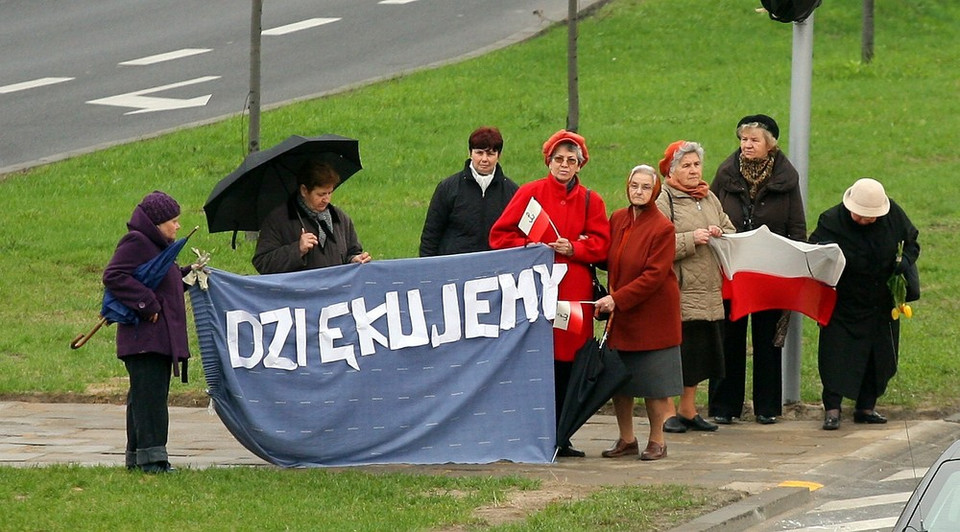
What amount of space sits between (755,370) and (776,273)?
740mm

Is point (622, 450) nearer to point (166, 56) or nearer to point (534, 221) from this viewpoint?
point (534, 221)

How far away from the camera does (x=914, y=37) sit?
25.5m

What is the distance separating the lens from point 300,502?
8.44m

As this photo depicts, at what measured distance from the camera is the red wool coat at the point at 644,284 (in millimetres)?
9891

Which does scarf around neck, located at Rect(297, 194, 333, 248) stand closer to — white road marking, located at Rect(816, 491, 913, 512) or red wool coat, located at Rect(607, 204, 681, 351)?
red wool coat, located at Rect(607, 204, 681, 351)

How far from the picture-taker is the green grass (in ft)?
26.3

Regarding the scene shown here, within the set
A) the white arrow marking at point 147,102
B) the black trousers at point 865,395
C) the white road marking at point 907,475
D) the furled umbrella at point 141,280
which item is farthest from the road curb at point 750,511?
the white arrow marking at point 147,102

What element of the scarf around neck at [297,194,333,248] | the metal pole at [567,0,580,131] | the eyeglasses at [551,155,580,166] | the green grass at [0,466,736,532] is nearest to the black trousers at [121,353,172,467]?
the green grass at [0,466,736,532]

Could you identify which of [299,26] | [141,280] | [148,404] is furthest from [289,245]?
[299,26]

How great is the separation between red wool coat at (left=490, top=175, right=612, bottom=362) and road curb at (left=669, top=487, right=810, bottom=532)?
1715 mm

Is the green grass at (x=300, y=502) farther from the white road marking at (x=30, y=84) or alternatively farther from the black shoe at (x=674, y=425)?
the white road marking at (x=30, y=84)

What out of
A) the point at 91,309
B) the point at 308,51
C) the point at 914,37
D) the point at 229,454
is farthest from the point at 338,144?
the point at 914,37

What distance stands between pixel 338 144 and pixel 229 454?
217cm

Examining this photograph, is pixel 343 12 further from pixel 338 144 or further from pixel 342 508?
pixel 342 508
